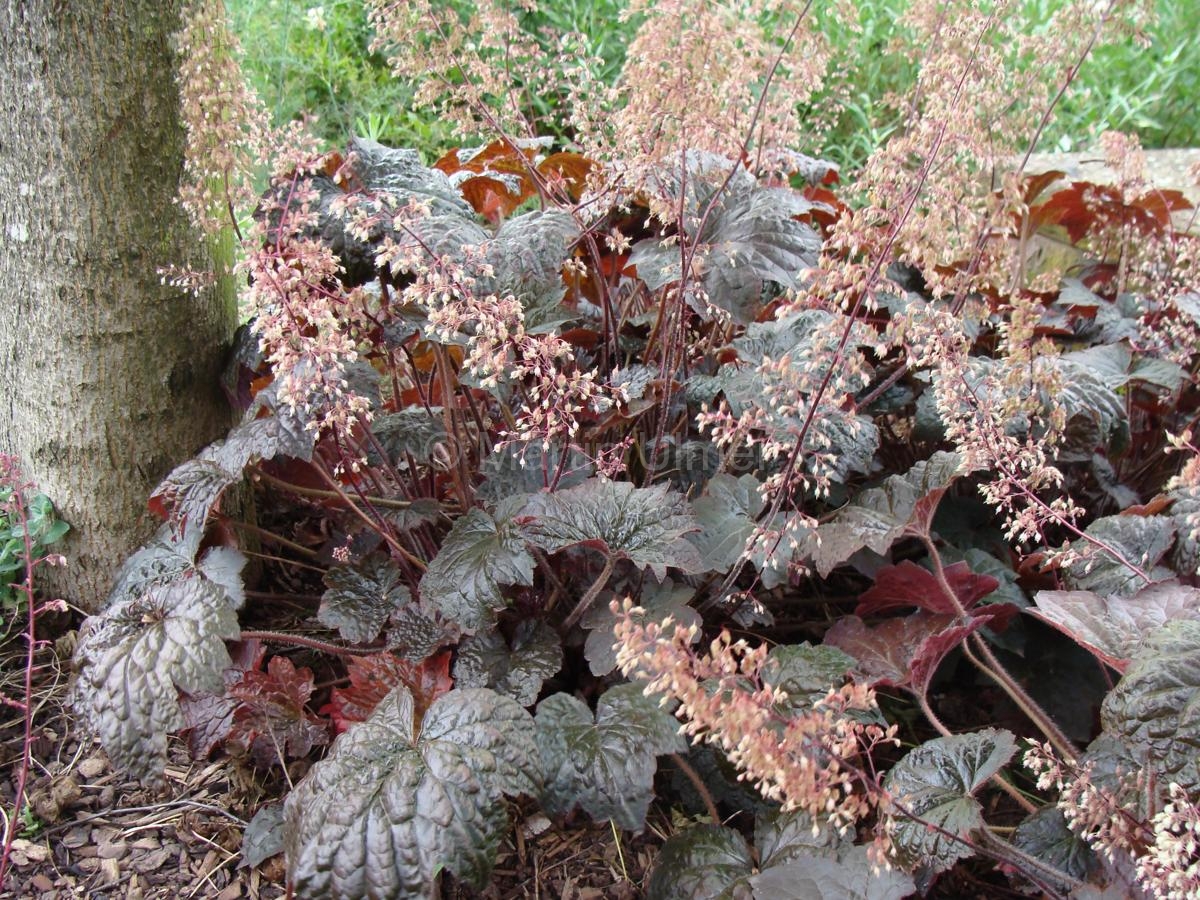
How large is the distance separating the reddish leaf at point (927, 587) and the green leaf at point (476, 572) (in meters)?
0.69

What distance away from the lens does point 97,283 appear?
1.85 meters

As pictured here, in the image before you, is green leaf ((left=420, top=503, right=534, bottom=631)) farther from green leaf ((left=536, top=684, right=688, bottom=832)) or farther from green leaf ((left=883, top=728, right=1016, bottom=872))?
green leaf ((left=883, top=728, right=1016, bottom=872))

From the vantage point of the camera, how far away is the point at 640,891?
161 centimetres

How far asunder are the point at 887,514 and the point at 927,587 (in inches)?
6.0

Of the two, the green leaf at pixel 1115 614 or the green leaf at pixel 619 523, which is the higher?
the green leaf at pixel 619 523

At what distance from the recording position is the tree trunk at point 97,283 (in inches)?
68.6

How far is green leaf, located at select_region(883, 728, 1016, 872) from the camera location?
4.29 feet

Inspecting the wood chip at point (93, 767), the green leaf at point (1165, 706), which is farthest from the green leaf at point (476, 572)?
the green leaf at point (1165, 706)

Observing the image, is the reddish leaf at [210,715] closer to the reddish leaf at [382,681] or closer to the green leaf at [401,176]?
the reddish leaf at [382,681]

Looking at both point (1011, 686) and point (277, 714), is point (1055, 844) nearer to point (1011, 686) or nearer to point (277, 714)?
point (1011, 686)

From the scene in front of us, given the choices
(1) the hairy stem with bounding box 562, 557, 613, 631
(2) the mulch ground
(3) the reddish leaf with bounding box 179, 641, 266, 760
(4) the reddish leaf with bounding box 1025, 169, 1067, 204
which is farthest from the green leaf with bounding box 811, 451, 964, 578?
(4) the reddish leaf with bounding box 1025, 169, 1067, 204

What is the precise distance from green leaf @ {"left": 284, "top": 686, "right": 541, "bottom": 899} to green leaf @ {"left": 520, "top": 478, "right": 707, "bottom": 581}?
319 mm

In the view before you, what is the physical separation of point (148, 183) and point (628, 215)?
41.7 inches

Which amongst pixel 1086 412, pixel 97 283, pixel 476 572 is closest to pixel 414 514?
pixel 476 572
